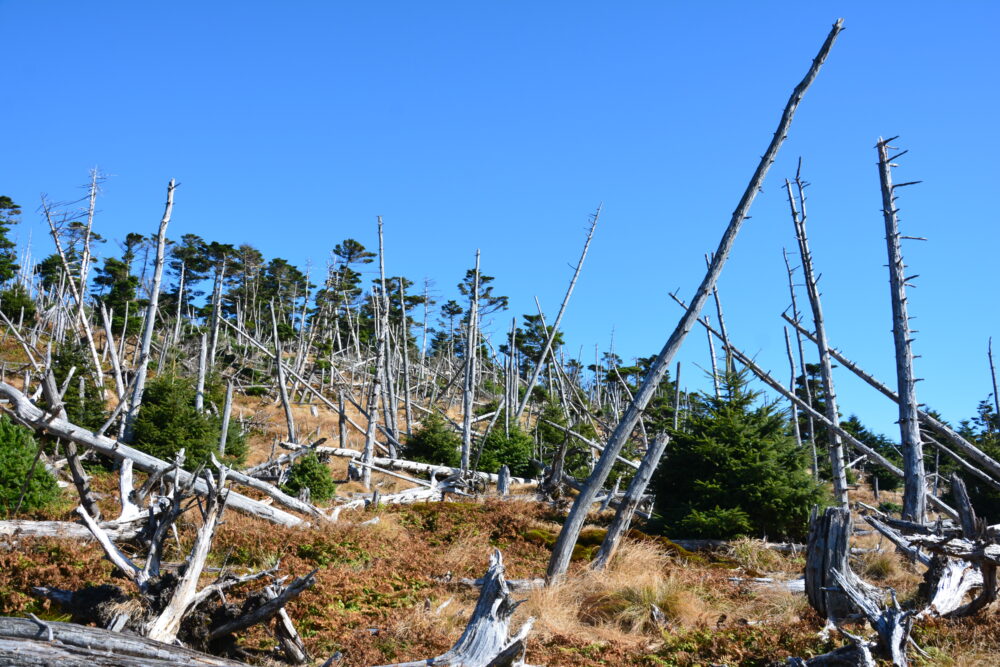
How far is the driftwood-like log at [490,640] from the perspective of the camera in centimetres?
518

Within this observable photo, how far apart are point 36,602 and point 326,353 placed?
125ft

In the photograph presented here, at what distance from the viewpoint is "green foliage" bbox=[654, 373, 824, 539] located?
39.8 ft

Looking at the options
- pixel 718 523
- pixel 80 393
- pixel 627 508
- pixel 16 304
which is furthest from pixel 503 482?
pixel 16 304

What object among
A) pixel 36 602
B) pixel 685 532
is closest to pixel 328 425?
pixel 685 532

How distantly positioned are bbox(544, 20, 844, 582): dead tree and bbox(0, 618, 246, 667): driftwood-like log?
244 inches

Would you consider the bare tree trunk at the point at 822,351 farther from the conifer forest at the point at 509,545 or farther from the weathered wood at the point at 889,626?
the weathered wood at the point at 889,626

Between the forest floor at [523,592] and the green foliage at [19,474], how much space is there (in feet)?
1.12

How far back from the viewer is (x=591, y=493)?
33.6 ft

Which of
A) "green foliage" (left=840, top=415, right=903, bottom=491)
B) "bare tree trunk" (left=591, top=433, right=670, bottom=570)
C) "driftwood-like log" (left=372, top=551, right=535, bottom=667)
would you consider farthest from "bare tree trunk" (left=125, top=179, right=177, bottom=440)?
"green foliage" (left=840, top=415, right=903, bottom=491)

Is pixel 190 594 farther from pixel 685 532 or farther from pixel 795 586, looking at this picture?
pixel 685 532

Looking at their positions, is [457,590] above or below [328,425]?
below

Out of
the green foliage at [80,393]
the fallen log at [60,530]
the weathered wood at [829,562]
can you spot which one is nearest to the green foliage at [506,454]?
the green foliage at [80,393]

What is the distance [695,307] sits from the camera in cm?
1066

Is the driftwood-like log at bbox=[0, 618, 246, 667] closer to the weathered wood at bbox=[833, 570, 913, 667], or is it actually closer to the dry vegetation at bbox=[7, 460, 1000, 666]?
the dry vegetation at bbox=[7, 460, 1000, 666]
